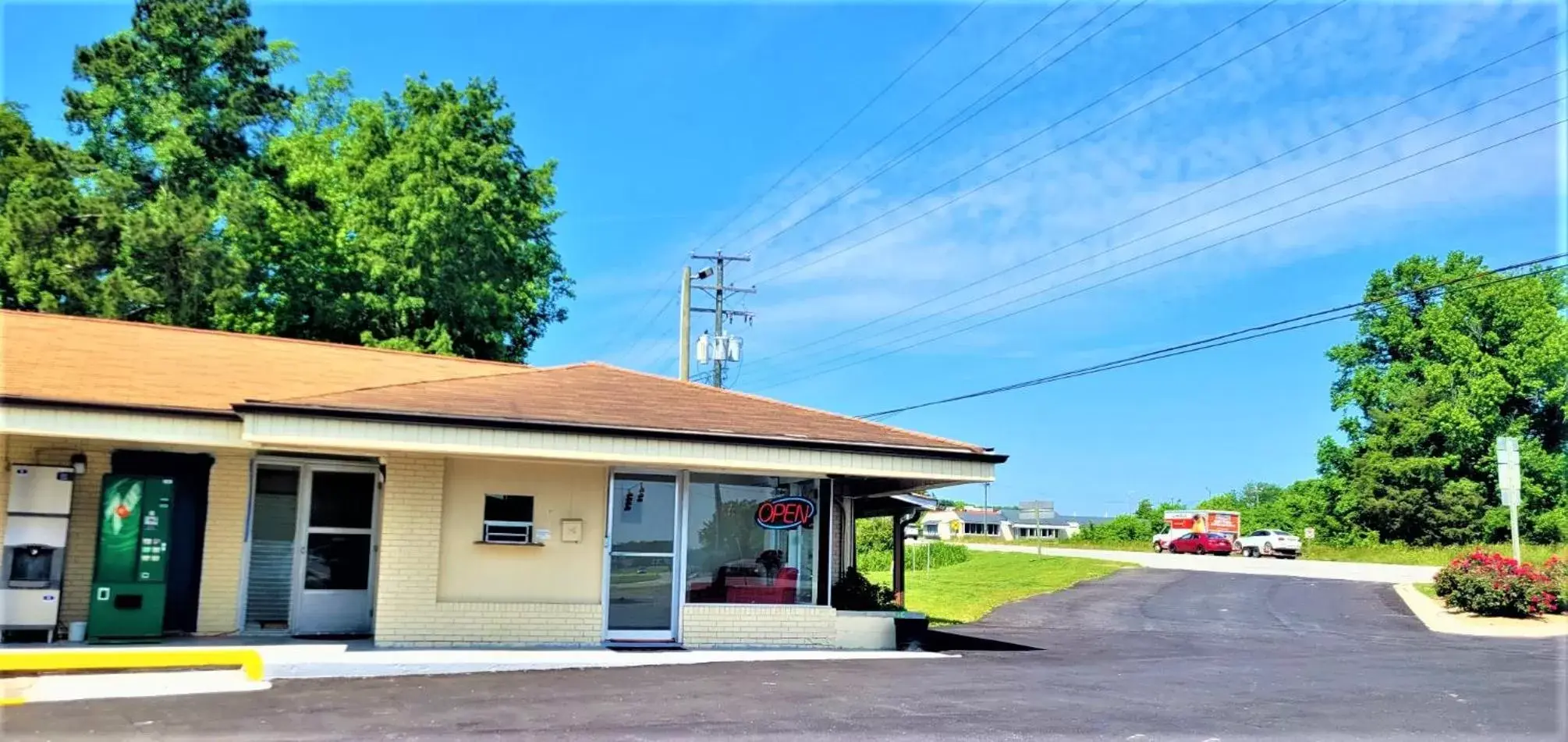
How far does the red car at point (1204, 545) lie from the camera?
198ft

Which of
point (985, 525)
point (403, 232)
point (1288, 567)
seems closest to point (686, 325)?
point (403, 232)

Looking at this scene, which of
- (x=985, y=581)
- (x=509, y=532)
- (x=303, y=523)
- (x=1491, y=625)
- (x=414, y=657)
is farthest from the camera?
(x=985, y=581)

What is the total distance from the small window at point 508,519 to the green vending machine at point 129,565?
3621 millimetres

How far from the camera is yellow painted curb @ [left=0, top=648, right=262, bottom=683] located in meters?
10.7

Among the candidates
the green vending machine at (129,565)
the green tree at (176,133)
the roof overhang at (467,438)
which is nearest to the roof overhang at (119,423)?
the roof overhang at (467,438)

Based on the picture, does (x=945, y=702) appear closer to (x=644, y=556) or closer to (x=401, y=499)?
(x=644, y=556)

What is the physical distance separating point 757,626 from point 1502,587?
1720cm

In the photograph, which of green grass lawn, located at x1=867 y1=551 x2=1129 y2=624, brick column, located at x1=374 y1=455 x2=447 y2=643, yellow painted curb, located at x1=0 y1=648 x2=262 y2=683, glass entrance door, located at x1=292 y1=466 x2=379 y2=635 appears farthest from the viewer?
green grass lawn, located at x1=867 y1=551 x2=1129 y2=624

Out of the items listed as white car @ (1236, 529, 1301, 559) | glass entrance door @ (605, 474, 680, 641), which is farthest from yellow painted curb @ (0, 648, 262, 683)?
white car @ (1236, 529, 1301, 559)

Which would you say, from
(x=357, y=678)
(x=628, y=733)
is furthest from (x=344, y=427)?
(x=628, y=733)

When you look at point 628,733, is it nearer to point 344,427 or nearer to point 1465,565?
point 344,427

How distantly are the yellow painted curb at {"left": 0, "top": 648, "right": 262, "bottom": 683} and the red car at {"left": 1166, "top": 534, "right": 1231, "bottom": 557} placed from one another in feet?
186

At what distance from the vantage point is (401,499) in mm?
13328

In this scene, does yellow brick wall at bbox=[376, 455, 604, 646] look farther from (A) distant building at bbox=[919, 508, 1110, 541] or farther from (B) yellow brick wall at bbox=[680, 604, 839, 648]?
(A) distant building at bbox=[919, 508, 1110, 541]
